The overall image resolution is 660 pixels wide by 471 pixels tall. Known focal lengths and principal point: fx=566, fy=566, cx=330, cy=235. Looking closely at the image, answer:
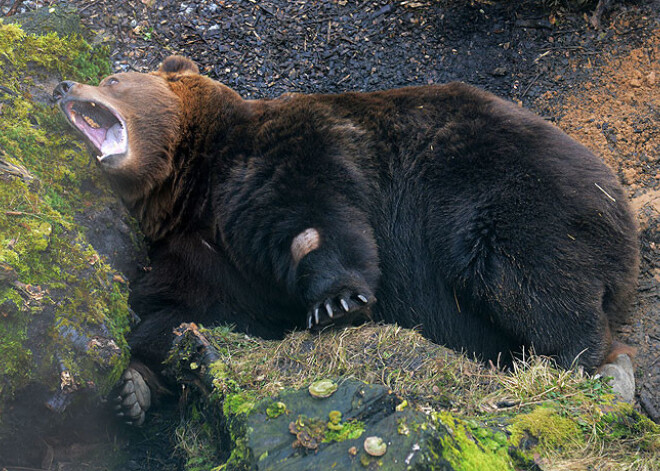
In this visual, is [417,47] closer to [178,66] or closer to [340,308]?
[178,66]

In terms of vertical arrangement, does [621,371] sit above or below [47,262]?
below

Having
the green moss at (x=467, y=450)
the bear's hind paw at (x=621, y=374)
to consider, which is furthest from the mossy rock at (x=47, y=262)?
the bear's hind paw at (x=621, y=374)

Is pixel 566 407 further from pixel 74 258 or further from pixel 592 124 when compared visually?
pixel 592 124

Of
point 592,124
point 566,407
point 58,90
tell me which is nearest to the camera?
point 566,407

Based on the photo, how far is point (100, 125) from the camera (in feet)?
14.9

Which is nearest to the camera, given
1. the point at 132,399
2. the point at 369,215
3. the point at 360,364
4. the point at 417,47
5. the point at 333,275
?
the point at 360,364

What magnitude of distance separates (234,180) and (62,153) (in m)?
1.28

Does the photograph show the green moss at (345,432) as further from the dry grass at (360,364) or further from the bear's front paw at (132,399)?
the bear's front paw at (132,399)

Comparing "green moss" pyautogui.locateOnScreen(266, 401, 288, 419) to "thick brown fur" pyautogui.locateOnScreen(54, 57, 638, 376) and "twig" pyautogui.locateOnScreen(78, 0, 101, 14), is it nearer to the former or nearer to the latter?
"thick brown fur" pyautogui.locateOnScreen(54, 57, 638, 376)

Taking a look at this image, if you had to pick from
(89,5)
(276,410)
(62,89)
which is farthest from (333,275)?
(89,5)

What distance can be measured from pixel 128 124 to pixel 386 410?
3.12 meters

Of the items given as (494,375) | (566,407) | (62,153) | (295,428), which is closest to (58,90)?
(62,153)

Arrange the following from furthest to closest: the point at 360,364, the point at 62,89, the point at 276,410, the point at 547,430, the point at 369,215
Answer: the point at 369,215 < the point at 62,89 < the point at 360,364 < the point at 547,430 < the point at 276,410

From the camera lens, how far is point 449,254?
14.5 ft
